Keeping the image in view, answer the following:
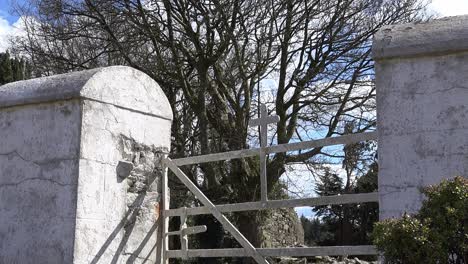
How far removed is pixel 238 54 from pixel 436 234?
34.3 feet

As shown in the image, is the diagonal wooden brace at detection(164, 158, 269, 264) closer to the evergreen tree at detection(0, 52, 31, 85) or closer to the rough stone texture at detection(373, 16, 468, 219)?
the rough stone texture at detection(373, 16, 468, 219)

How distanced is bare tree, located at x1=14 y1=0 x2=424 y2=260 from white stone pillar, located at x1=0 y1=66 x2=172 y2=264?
22.2ft

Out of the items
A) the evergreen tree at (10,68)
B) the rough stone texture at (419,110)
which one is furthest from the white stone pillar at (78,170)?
the evergreen tree at (10,68)

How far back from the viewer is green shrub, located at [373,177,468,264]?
10.4ft

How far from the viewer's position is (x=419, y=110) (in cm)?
463

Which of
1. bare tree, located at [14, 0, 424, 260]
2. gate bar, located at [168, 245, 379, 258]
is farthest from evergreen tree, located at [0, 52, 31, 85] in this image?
gate bar, located at [168, 245, 379, 258]

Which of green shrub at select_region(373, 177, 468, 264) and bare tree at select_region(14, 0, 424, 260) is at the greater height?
bare tree at select_region(14, 0, 424, 260)

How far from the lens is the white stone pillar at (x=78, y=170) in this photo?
18.9ft

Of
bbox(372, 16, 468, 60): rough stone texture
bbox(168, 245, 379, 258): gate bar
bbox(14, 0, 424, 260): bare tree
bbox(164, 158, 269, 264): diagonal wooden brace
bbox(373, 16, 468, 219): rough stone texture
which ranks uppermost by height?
bbox(14, 0, 424, 260): bare tree

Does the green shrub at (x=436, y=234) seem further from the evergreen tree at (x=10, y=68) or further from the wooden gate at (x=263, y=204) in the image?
the evergreen tree at (x=10, y=68)

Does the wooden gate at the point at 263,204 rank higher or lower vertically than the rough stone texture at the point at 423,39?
lower

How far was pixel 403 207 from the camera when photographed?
460 cm

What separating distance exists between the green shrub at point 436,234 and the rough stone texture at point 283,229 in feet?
48.4

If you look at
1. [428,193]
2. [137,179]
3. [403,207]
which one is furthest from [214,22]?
[428,193]
